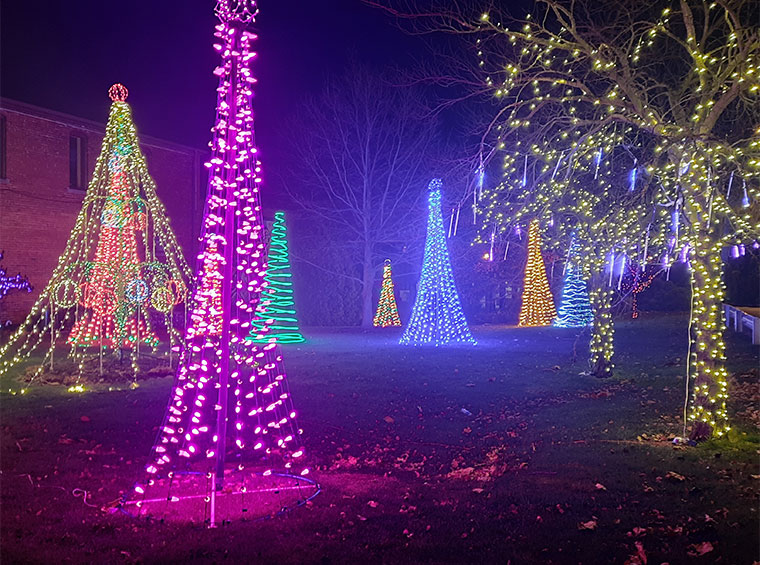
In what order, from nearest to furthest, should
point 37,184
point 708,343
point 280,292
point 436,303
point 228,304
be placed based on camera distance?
point 228,304, point 708,343, point 436,303, point 37,184, point 280,292

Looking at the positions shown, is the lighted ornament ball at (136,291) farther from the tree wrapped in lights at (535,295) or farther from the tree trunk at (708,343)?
the tree wrapped in lights at (535,295)

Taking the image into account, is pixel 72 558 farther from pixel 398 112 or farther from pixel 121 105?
pixel 398 112

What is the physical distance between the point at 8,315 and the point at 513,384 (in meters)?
15.9

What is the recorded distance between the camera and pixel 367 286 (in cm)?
2723

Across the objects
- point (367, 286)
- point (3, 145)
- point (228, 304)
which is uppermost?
point (3, 145)

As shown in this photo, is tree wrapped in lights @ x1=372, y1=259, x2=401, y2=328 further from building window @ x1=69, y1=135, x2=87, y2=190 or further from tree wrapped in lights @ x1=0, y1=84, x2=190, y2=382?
tree wrapped in lights @ x1=0, y1=84, x2=190, y2=382

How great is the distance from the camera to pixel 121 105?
43.7 ft

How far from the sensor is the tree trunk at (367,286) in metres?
27.0

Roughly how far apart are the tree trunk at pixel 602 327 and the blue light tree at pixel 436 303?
257 inches

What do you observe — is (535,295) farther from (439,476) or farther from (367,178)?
(439,476)

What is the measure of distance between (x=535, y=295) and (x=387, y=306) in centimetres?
705

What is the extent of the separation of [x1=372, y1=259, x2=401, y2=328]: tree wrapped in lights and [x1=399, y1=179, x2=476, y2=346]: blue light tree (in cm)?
860

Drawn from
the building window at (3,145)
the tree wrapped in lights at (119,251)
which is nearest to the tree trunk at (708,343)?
the tree wrapped in lights at (119,251)

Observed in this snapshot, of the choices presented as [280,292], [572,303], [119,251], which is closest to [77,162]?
[280,292]
